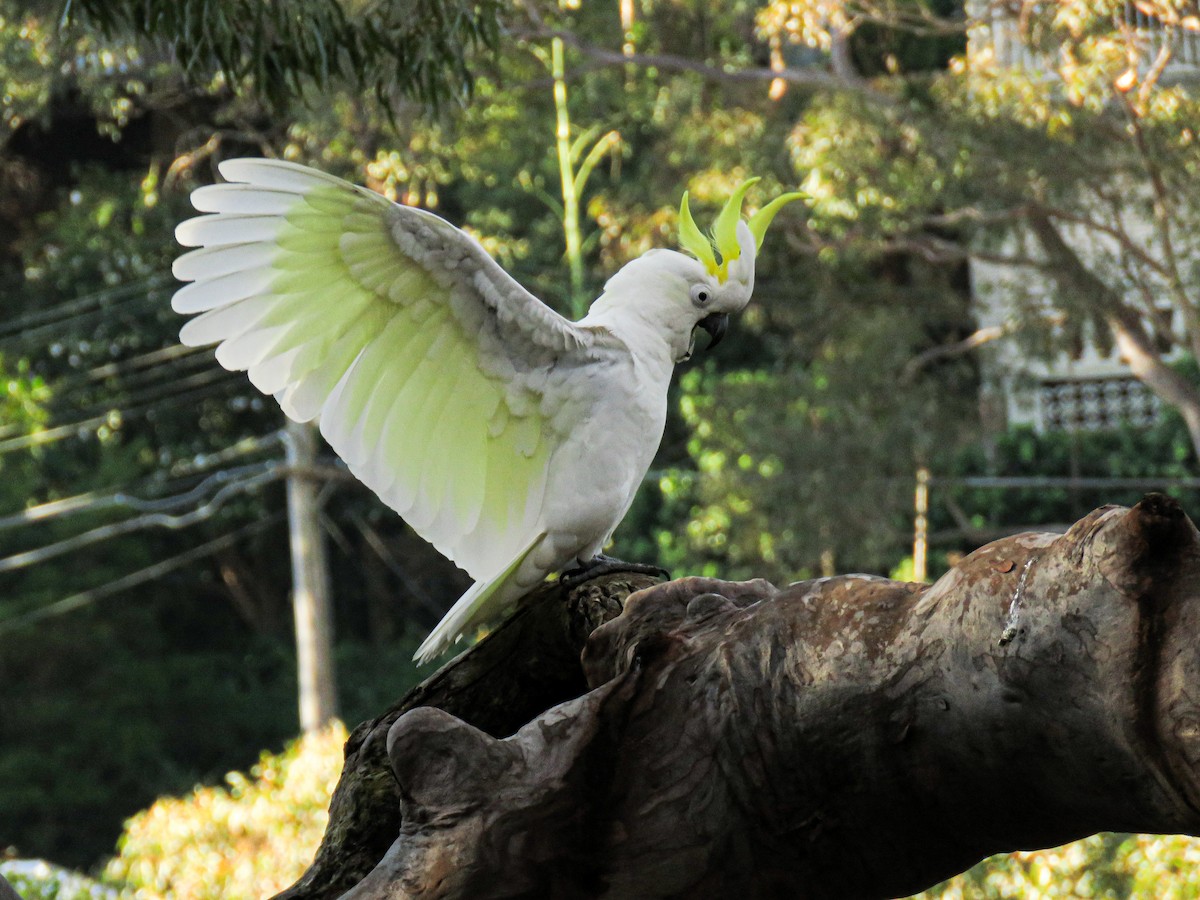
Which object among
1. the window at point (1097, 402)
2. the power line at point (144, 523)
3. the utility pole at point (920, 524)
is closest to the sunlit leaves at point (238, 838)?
the power line at point (144, 523)

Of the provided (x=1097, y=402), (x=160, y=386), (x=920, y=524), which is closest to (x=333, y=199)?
(x=920, y=524)

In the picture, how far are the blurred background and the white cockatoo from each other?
4.91 ft

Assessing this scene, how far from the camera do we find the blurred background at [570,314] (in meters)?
6.84

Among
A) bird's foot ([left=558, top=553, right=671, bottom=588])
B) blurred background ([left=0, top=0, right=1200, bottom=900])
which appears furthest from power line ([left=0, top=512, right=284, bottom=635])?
bird's foot ([left=558, top=553, right=671, bottom=588])

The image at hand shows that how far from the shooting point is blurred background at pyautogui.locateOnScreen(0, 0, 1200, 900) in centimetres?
684

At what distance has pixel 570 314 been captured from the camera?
10156mm

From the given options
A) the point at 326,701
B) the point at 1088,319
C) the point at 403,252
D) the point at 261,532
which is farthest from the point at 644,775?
the point at 261,532

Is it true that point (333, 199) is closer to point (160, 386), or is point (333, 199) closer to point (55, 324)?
point (55, 324)

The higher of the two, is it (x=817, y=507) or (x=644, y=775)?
(x=644, y=775)

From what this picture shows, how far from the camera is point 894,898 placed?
1917 millimetres

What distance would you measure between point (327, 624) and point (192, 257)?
791 cm

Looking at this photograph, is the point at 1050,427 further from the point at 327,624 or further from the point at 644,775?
the point at 644,775

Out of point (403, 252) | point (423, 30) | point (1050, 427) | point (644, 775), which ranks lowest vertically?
point (1050, 427)

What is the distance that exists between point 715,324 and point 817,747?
1.14 metres
